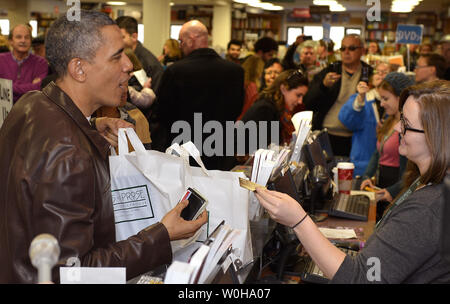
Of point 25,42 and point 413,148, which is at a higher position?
point 25,42

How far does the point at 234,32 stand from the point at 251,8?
0.98 metres

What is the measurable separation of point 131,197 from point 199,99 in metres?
2.80

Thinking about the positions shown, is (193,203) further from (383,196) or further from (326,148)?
(326,148)

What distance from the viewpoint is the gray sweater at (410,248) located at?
4.92 feet

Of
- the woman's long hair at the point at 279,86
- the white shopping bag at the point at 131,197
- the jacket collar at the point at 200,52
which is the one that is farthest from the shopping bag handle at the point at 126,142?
the jacket collar at the point at 200,52

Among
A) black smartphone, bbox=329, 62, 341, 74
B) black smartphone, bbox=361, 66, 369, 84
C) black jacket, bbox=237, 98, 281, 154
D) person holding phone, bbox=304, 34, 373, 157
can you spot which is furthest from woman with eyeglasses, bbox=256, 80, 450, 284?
black smartphone, bbox=329, 62, 341, 74

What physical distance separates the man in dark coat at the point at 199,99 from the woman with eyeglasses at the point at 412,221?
2.72m

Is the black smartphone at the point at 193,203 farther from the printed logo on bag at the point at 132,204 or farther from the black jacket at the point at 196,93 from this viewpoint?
the black jacket at the point at 196,93

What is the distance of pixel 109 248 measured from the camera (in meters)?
1.48

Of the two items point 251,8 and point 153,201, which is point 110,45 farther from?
point 251,8

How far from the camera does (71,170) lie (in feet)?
4.53

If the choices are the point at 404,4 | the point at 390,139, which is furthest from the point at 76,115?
the point at 404,4
